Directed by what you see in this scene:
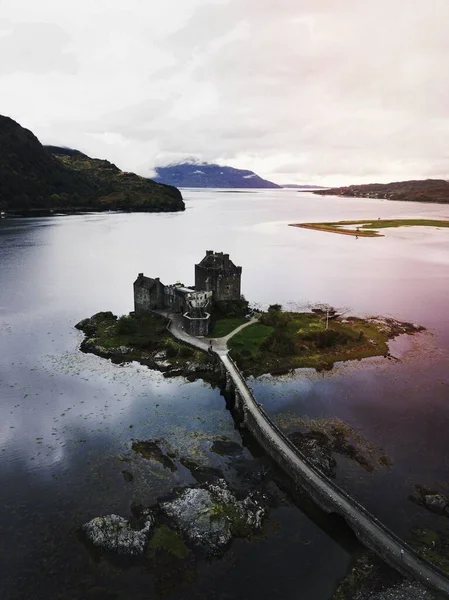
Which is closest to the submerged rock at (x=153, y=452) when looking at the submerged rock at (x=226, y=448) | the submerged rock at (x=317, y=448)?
the submerged rock at (x=226, y=448)

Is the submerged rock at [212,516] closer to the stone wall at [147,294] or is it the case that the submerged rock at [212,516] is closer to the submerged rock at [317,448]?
the submerged rock at [317,448]

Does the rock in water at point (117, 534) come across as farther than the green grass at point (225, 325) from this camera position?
No

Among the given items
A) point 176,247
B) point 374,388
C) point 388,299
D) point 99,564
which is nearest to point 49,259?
point 176,247

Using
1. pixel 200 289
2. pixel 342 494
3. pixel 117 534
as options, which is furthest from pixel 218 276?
pixel 117 534

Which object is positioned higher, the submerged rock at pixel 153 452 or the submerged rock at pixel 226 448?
the submerged rock at pixel 153 452

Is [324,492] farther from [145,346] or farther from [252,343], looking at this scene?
[145,346]

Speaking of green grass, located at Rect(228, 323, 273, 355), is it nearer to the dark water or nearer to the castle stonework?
the dark water

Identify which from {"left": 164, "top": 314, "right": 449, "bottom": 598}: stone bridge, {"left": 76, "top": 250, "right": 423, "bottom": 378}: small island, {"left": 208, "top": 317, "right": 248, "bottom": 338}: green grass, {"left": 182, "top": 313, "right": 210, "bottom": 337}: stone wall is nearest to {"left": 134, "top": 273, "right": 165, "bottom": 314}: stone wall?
{"left": 76, "top": 250, "right": 423, "bottom": 378}: small island
